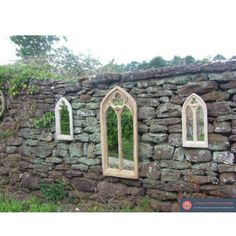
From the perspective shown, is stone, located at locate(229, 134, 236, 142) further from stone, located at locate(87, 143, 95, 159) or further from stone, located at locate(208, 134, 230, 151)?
stone, located at locate(87, 143, 95, 159)

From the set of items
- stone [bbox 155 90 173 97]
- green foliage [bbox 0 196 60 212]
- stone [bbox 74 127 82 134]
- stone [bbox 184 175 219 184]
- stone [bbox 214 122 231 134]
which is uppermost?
stone [bbox 155 90 173 97]

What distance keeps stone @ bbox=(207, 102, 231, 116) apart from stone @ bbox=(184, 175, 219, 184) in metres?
0.57

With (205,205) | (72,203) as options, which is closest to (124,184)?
(72,203)

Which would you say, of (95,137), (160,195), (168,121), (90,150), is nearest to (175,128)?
(168,121)

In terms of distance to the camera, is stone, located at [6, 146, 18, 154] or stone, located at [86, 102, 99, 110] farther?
stone, located at [6, 146, 18, 154]

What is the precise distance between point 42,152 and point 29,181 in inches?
16.2

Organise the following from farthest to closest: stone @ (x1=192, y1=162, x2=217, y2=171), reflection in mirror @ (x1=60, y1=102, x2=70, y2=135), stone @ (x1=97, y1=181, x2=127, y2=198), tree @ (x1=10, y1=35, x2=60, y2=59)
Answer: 1. reflection in mirror @ (x1=60, y1=102, x2=70, y2=135)
2. stone @ (x1=97, y1=181, x2=127, y2=198)
3. tree @ (x1=10, y1=35, x2=60, y2=59)
4. stone @ (x1=192, y1=162, x2=217, y2=171)

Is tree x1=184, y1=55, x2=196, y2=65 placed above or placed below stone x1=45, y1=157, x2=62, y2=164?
above

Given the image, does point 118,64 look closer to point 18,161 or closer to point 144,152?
point 144,152

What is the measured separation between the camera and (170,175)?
275cm

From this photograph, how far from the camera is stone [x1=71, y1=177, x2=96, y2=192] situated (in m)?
3.20

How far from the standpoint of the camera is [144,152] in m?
2.87

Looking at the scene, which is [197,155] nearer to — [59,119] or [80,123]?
[80,123]

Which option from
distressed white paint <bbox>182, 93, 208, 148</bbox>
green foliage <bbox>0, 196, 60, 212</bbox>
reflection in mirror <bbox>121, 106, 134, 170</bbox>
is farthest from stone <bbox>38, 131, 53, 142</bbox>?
distressed white paint <bbox>182, 93, 208, 148</bbox>
